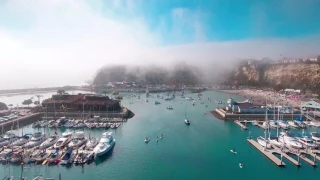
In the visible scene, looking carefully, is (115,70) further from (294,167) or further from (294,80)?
(294,167)

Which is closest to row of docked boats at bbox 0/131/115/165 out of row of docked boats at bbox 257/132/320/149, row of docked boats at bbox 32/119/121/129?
row of docked boats at bbox 32/119/121/129

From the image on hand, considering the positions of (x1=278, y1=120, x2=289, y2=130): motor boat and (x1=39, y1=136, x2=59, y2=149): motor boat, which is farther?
(x1=278, y1=120, x2=289, y2=130): motor boat

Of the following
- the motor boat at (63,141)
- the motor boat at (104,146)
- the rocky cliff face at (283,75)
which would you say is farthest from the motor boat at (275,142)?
the rocky cliff face at (283,75)

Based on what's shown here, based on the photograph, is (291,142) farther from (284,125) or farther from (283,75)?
(283,75)

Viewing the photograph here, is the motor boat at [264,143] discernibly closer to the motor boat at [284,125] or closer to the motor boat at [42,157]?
the motor boat at [284,125]

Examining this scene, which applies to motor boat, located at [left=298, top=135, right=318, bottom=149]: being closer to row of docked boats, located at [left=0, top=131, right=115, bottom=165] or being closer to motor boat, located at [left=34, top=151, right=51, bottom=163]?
→ row of docked boats, located at [left=0, top=131, right=115, bottom=165]

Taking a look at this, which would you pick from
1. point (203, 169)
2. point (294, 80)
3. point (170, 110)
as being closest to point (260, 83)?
point (294, 80)

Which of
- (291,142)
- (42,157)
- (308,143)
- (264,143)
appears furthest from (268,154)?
(42,157)
